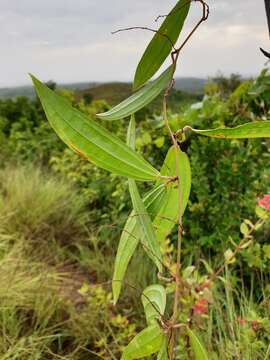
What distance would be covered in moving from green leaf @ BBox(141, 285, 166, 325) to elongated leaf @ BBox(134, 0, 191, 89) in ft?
0.97

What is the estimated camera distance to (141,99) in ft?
2.06

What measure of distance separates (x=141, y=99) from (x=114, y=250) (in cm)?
241

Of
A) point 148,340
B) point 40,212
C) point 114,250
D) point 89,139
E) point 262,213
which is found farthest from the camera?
point 40,212

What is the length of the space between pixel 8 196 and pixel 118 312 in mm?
1537

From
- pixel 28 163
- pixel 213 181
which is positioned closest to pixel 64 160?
pixel 28 163

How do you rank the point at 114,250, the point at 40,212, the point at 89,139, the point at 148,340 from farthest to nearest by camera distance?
the point at 40,212 < the point at 114,250 < the point at 148,340 < the point at 89,139

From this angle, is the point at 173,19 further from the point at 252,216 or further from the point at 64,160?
the point at 64,160

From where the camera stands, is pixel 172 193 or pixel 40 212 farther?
pixel 40 212

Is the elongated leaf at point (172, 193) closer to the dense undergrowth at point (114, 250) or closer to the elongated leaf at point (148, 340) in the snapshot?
the elongated leaf at point (148, 340)

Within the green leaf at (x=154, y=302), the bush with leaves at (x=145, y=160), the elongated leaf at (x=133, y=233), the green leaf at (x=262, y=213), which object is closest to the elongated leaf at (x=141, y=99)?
the bush with leaves at (x=145, y=160)

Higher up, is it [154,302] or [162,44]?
[162,44]

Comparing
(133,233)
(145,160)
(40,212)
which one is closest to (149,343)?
(133,233)

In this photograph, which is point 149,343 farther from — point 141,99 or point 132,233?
point 141,99

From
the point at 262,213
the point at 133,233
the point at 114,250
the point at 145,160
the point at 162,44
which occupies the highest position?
the point at 162,44
